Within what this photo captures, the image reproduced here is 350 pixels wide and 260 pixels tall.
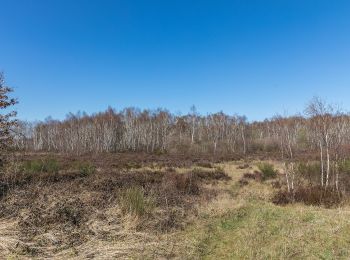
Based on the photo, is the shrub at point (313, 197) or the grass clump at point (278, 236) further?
the shrub at point (313, 197)

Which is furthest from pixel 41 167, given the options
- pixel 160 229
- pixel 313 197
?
pixel 313 197

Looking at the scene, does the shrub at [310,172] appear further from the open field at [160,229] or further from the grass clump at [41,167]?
the grass clump at [41,167]

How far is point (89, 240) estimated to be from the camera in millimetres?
6305

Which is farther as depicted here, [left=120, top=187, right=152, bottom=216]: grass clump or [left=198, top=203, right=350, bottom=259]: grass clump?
[left=120, top=187, right=152, bottom=216]: grass clump

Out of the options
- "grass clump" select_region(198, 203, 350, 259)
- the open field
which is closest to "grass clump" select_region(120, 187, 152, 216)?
the open field

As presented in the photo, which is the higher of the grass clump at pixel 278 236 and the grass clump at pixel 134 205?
the grass clump at pixel 134 205

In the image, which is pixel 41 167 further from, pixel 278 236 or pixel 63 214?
pixel 278 236

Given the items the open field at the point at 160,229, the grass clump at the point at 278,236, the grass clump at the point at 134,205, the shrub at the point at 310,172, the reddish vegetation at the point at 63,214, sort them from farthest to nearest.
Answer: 1. the shrub at the point at 310,172
2. the grass clump at the point at 134,205
3. the reddish vegetation at the point at 63,214
4. the open field at the point at 160,229
5. the grass clump at the point at 278,236

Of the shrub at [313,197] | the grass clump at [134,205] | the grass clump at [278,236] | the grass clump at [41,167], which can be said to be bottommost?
the grass clump at [278,236]

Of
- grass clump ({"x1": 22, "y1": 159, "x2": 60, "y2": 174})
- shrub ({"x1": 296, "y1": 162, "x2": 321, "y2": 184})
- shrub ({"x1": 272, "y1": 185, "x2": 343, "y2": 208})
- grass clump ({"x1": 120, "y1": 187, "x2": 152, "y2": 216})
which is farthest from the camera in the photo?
grass clump ({"x1": 22, "y1": 159, "x2": 60, "y2": 174})

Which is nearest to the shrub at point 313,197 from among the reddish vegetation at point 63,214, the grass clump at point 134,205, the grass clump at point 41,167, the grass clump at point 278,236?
the grass clump at point 278,236

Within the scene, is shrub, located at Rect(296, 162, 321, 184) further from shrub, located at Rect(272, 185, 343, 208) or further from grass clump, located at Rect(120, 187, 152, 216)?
grass clump, located at Rect(120, 187, 152, 216)

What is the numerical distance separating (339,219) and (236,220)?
214 cm

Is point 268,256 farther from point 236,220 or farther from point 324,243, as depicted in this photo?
point 236,220
